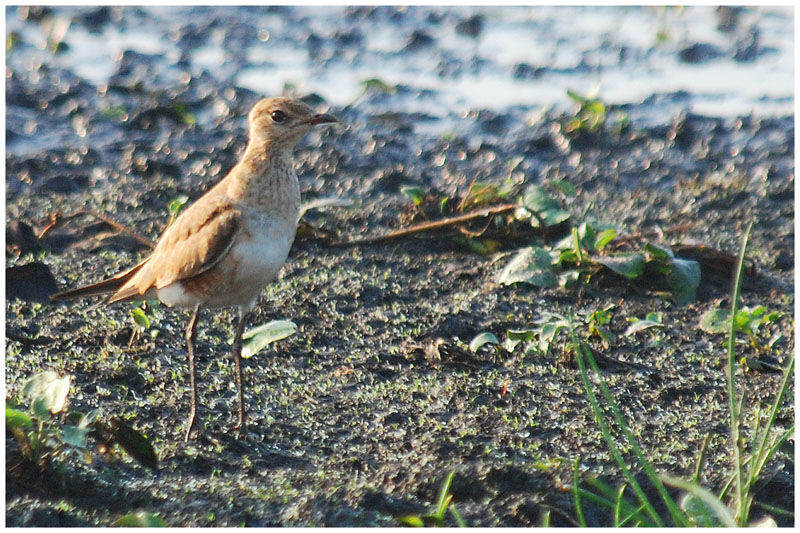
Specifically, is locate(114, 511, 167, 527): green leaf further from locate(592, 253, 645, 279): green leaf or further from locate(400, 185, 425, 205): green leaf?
locate(400, 185, 425, 205): green leaf

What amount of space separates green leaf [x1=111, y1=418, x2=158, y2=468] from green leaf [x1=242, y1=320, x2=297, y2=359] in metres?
0.72

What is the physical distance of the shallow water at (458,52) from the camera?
8336 mm

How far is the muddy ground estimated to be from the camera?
359 centimetres

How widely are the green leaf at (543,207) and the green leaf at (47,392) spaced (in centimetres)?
278

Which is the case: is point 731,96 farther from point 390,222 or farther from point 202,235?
point 202,235

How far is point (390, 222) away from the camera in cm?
617

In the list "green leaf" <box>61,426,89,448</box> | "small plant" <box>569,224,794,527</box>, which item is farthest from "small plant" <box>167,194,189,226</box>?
"small plant" <box>569,224,794,527</box>

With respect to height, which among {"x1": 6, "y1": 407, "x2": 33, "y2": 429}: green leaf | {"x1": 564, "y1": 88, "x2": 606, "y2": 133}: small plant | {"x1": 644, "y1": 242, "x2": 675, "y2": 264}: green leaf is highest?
{"x1": 564, "y1": 88, "x2": 606, "y2": 133}: small plant

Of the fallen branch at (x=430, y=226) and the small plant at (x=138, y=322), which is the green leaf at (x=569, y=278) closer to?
the fallen branch at (x=430, y=226)

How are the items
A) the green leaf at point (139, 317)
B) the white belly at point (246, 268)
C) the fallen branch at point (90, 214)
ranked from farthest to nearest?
the fallen branch at point (90, 214) → the green leaf at point (139, 317) → the white belly at point (246, 268)

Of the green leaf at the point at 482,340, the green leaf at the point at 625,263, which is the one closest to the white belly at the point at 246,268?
the green leaf at the point at 482,340

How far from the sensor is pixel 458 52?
358 inches

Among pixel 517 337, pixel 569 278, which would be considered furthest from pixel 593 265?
pixel 517 337

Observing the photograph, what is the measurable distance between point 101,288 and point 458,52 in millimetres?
5312
